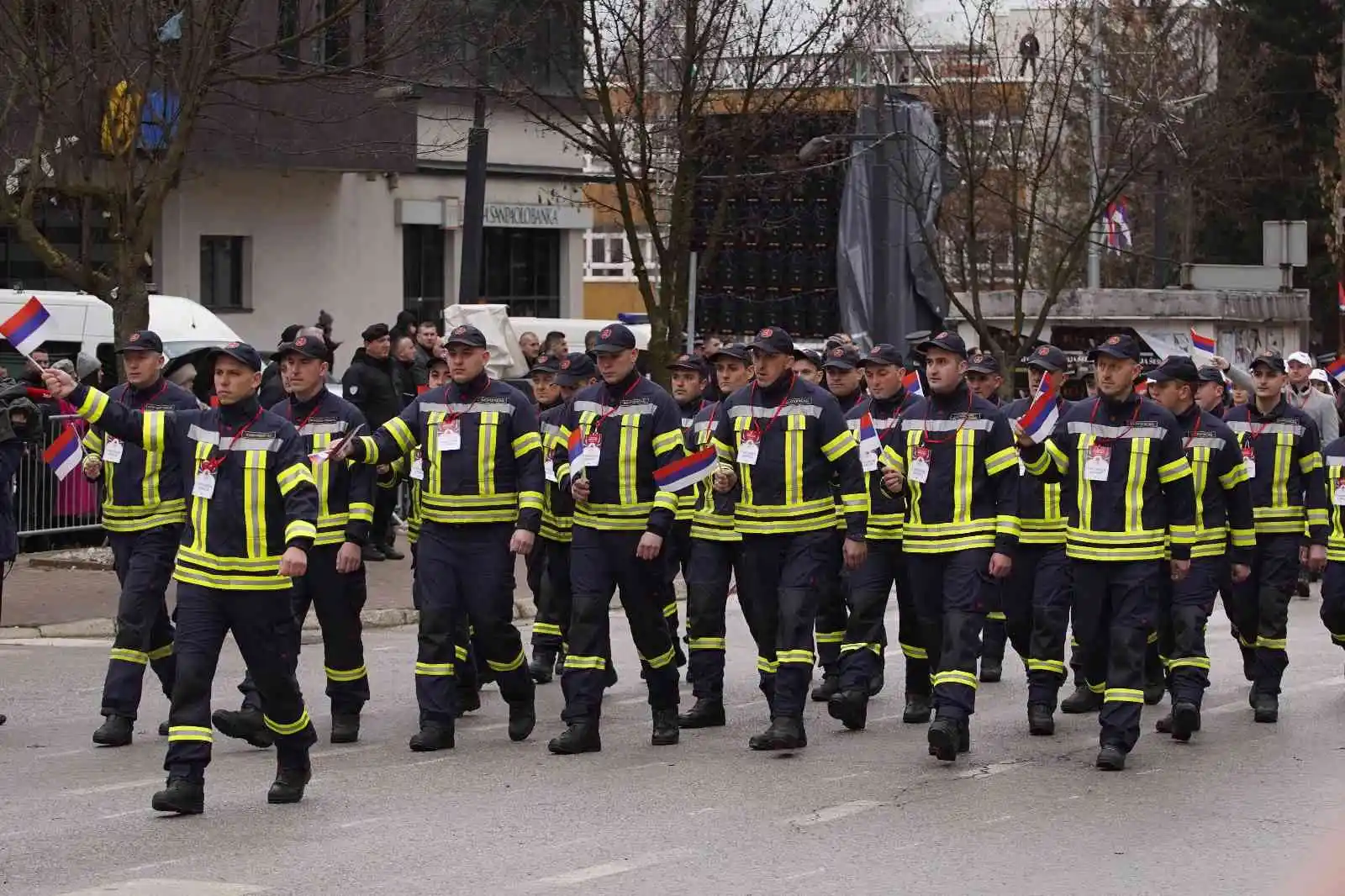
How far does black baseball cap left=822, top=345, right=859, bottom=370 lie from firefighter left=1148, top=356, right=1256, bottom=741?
1780mm

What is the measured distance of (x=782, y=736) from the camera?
1105cm

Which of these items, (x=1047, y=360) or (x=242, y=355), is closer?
(x=242, y=355)

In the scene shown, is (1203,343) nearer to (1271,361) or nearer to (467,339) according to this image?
(1271,361)

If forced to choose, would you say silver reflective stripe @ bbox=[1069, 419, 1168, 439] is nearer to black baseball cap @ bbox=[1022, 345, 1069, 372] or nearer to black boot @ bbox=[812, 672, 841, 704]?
black baseball cap @ bbox=[1022, 345, 1069, 372]

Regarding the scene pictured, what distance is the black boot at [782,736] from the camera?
1106 cm

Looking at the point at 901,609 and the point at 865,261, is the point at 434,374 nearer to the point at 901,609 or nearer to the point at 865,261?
the point at 901,609

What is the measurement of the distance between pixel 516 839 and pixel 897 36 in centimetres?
1943

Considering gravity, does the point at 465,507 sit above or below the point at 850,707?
above

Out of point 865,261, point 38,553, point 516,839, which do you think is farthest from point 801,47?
point 516,839

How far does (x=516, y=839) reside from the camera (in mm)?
8836

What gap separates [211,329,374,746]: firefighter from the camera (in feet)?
37.6

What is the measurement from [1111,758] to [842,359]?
354 centimetres

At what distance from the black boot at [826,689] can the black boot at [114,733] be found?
3924mm

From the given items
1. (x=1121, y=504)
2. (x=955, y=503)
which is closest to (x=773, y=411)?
(x=955, y=503)
